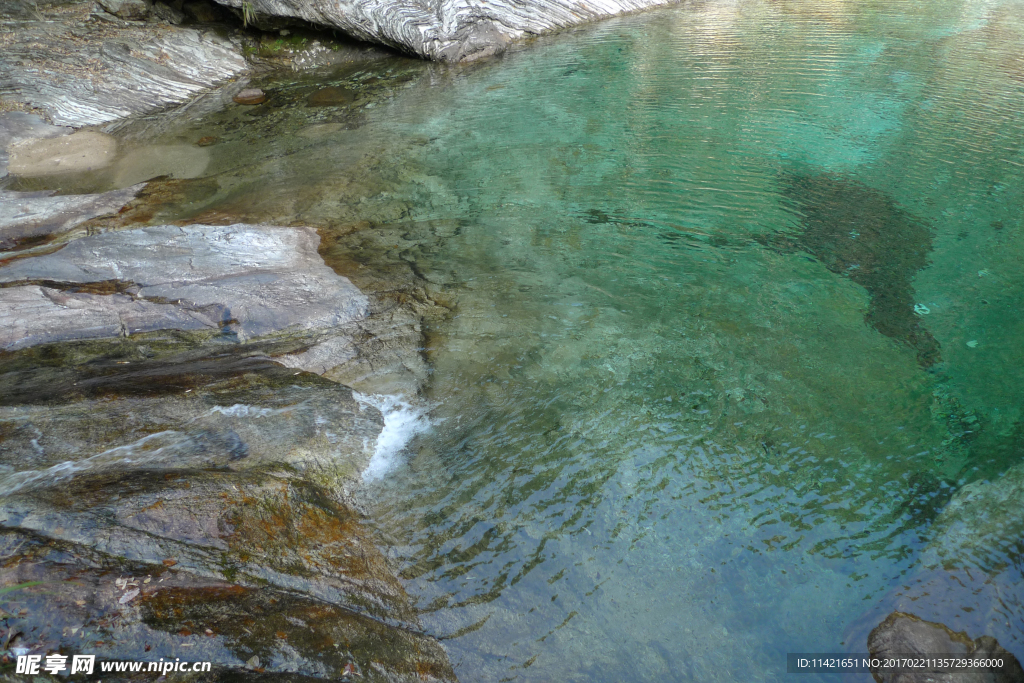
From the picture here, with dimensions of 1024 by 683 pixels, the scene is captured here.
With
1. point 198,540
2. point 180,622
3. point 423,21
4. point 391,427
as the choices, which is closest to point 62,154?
point 423,21

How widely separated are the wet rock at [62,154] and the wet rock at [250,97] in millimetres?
1711

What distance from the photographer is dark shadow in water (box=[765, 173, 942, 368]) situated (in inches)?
173

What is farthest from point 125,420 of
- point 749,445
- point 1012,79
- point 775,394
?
point 1012,79

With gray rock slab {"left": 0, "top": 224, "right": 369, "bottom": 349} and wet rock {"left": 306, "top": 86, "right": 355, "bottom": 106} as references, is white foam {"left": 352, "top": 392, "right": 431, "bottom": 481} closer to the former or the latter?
gray rock slab {"left": 0, "top": 224, "right": 369, "bottom": 349}

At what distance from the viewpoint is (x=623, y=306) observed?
15.1 ft

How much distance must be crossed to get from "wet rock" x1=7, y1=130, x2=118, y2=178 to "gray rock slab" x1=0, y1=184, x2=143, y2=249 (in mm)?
715

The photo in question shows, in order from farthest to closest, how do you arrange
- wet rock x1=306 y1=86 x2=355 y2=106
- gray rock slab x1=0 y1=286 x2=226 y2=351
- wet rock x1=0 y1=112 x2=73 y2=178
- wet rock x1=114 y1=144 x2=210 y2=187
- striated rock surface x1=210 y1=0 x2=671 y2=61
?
striated rock surface x1=210 y1=0 x2=671 y2=61 < wet rock x1=306 y1=86 x2=355 y2=106 < wet rock x1=0 y1=112 x2=73 y2=178 < wet rock x1=114 y1=144 x2=210 y2=187 < gray rock slab x1=0 y1=286 x2=226 y2=351

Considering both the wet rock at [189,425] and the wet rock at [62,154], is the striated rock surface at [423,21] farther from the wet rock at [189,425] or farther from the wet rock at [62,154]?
the wet rock at [189,425]

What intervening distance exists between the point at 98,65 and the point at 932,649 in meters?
10.3

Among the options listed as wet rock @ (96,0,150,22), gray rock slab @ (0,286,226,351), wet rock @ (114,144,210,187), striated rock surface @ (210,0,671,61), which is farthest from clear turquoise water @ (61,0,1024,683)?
wet rock @ (96,0,150,22)

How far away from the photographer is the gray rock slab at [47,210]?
5.55 m

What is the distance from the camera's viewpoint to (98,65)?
8562 millimetres

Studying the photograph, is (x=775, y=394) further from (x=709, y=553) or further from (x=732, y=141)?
(x=732, y=141)

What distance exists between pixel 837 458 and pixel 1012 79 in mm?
7020
